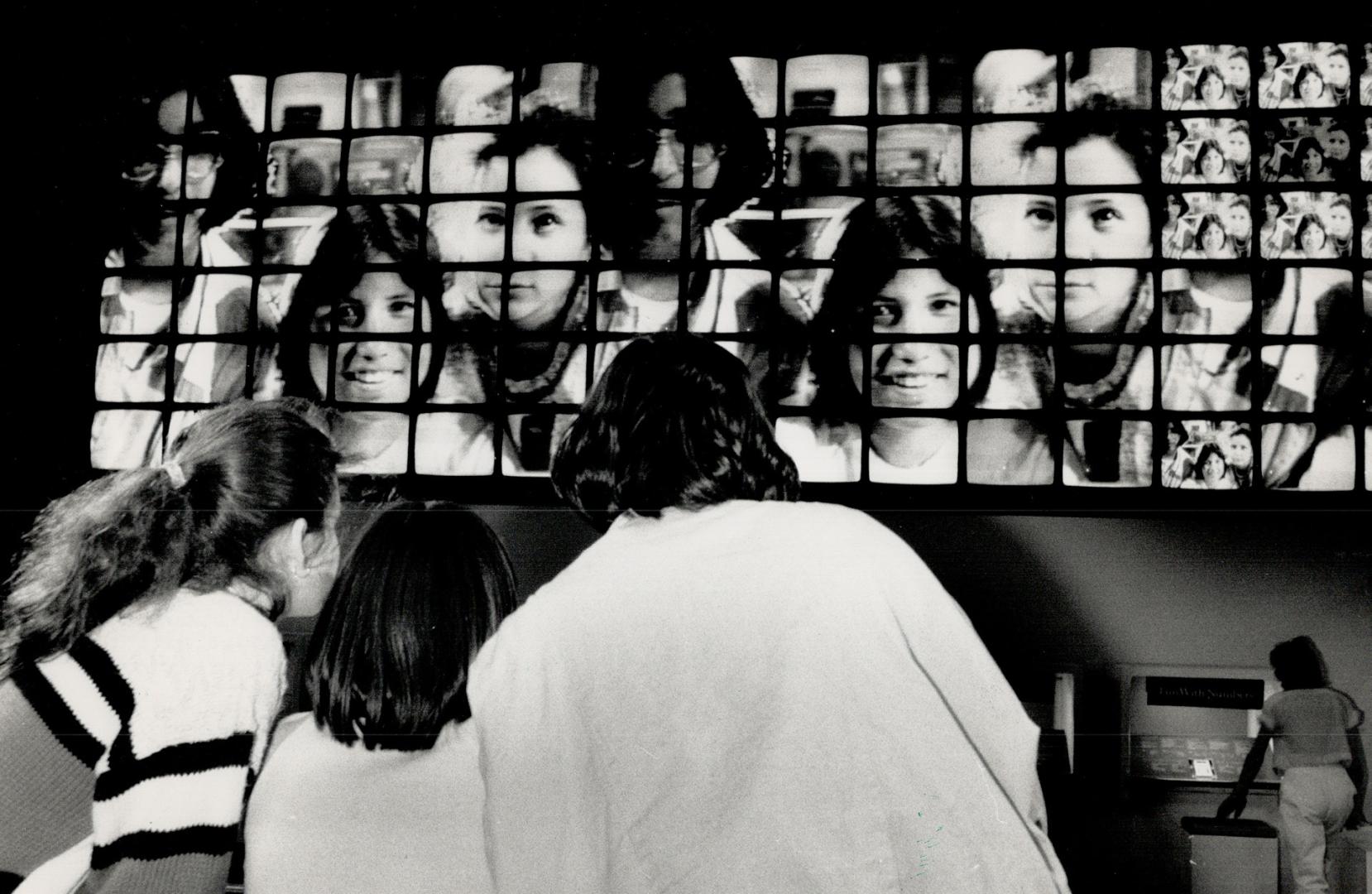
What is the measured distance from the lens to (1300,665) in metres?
2.31

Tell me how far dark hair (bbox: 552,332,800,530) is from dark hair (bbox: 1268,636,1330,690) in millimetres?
2019

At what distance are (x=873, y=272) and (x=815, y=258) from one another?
133 millimetres

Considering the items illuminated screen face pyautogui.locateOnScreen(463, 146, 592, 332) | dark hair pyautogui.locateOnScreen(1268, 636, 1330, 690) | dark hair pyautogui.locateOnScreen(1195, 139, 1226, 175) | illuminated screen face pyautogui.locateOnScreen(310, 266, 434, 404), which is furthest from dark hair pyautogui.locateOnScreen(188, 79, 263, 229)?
dark hair pyautogui.locateOnScreen(1268, 636, 1330, 690)


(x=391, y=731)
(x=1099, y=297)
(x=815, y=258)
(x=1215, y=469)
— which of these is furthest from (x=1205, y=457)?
(x=391, y=731)

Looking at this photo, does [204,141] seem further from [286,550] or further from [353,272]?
[286,550]

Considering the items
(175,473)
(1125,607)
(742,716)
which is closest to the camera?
(742,716)

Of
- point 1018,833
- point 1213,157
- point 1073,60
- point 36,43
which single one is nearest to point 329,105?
point 36,43

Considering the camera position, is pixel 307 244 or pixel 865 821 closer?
pixel 865 821

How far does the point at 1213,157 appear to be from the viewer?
90.2 inches

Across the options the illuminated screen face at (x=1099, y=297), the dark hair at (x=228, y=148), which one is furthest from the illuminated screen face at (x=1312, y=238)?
the dark hair at (x=228, y=148)

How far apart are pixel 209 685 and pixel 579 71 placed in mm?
1999

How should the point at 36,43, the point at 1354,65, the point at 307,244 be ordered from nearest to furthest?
the point at 36,43, the point at 1354,65, the point at 307,244

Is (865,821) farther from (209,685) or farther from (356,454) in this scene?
(356,454)

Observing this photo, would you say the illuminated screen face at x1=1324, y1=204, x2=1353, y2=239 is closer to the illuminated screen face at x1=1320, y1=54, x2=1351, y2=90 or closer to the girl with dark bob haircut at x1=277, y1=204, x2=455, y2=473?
the illuminated screen face at x1=1320, y1=54, x2=1351, y2=90
